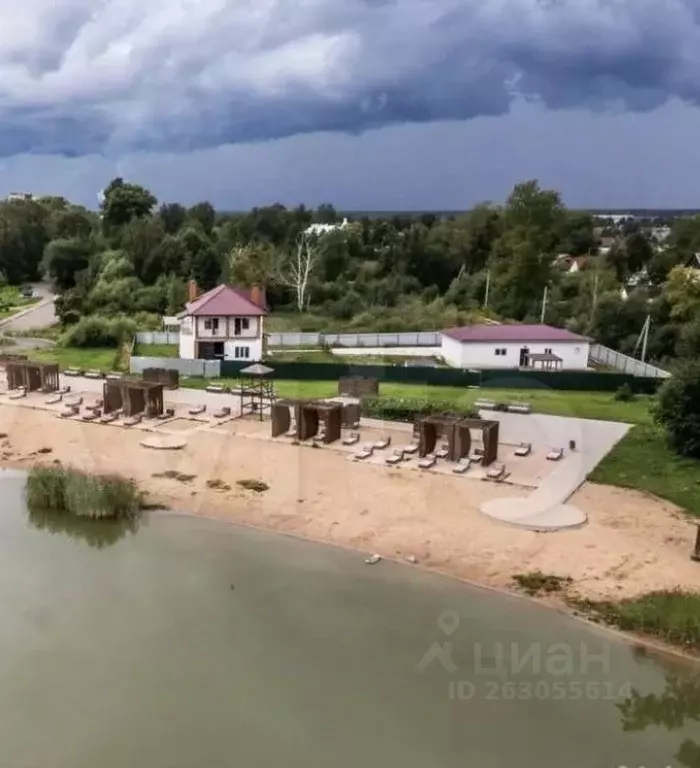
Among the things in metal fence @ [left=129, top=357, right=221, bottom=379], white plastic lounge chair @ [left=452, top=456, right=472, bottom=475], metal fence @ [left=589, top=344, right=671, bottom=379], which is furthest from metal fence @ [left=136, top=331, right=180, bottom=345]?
white plastic lounge chair @ [left=452, top=456, right=472, bottom=475]

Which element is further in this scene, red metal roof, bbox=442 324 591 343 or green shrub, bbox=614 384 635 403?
red metal roof, bbox=442 324 591 343

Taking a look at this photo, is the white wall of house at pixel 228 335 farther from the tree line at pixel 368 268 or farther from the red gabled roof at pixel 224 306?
the tree line at pixel 368 268

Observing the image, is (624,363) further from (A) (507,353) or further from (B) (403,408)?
(B) (403,408)

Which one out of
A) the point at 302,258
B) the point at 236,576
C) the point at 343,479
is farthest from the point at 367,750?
the point at 302,258

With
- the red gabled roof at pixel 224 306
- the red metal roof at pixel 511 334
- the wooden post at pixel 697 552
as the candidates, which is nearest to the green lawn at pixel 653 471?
the wooden post at pixel 697 552

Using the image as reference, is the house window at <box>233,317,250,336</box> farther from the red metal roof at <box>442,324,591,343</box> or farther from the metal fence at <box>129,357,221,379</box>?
the red metal roof at <box>442,324,591,343</box>

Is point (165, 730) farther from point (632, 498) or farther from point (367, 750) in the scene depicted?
point (632, 498)
